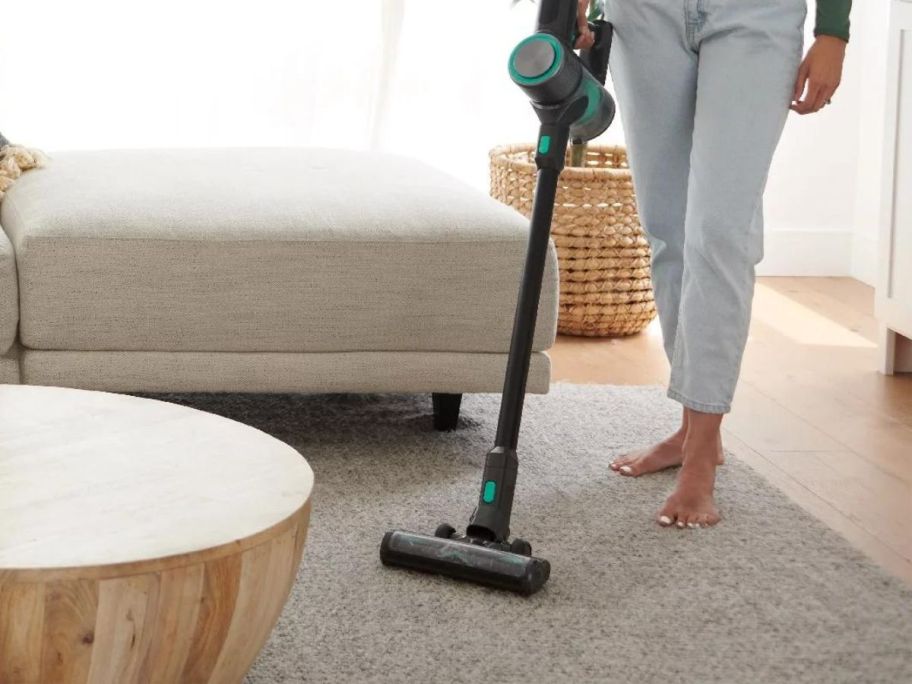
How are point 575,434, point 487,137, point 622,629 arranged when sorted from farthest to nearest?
point 487,137 < point 575,434 < point 622,629

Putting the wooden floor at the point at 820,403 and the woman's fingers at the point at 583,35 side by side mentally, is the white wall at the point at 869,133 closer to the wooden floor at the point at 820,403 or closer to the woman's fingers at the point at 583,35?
the wooden floor at the point at 820,403

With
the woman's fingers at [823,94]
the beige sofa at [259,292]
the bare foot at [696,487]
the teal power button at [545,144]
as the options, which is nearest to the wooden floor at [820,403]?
the bare foot at [696,487]

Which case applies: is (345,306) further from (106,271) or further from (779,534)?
(779,534)

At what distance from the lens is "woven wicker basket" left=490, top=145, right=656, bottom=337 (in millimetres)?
3193

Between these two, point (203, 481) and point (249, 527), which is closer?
point (249, 527)

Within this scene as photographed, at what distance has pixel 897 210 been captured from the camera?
294cm

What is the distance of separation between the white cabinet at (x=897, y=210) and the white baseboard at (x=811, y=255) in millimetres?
1037

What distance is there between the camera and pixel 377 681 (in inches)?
58.3

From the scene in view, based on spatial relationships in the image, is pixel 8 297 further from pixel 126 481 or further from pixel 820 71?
pixel 820 71

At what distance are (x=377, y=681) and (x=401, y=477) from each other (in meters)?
0.71

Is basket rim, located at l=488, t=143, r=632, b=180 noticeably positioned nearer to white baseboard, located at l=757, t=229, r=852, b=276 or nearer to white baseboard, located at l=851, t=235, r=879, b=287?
white baseboard, located at l=757, t=229, r=852, b=276

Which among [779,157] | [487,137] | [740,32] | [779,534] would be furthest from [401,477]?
[779,157]

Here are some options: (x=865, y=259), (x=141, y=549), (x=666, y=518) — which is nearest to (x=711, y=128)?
(x=666, y=518)

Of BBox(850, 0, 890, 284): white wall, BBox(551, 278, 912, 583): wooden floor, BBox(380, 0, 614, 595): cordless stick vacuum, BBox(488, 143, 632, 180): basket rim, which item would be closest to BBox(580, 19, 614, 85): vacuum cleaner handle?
BBox(380, 0, 614, 595): cordless stick vacuum
